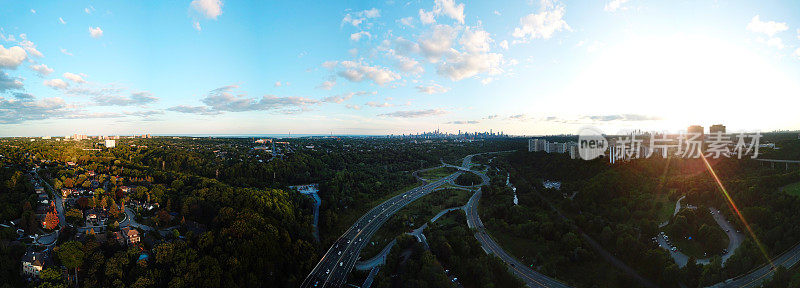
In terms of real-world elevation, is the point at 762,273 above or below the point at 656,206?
below

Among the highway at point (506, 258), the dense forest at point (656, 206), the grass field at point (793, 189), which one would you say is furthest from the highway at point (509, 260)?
the grass field at point (793, 189)

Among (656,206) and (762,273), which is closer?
(762,273)

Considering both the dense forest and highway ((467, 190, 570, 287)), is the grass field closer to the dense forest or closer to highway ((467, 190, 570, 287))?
the dense forest

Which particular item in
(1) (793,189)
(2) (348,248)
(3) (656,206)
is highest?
(1) (793,189)

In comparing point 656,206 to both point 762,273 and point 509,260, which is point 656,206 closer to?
point 762,273

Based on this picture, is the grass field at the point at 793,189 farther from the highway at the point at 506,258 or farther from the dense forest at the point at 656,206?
the highway at the point at 506,258

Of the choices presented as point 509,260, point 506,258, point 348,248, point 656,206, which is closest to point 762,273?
point 656,206
